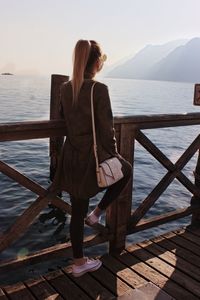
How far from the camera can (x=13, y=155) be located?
1593cm

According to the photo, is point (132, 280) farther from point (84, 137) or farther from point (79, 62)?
point (79, 62)

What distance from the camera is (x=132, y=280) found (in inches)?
154

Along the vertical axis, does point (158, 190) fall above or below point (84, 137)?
below

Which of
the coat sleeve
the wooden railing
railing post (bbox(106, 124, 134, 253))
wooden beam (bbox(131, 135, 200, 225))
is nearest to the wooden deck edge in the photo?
the wooden railing

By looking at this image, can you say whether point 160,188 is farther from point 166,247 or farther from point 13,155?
point 13,155

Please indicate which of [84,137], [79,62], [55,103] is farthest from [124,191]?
[55,103]

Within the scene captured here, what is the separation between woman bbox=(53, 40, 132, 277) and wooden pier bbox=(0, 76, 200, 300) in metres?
0.27

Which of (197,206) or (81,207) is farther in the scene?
→ (197,206)

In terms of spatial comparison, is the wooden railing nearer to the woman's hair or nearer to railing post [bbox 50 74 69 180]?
the woman's hair

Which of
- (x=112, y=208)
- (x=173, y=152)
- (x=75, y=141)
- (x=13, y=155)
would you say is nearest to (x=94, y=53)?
(x=75, y=141)

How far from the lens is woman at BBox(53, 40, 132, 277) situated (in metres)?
3.29

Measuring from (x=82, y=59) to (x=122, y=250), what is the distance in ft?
7.73

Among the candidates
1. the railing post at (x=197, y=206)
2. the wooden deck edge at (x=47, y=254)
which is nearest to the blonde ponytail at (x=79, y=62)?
the wooden deck edge at (x=47, y=254)

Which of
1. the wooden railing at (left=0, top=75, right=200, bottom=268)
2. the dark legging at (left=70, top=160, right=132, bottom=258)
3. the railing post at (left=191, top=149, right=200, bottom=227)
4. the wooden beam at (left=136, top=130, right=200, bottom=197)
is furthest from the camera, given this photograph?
the railing post at (left=191, top=149, right=200, bottom=227)
